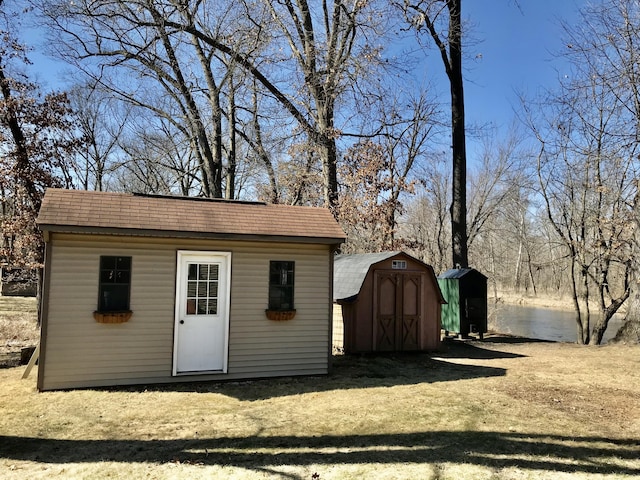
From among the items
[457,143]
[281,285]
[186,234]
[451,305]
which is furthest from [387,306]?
[457,143]

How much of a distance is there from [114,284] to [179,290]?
87 cm

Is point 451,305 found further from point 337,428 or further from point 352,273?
point 337,428

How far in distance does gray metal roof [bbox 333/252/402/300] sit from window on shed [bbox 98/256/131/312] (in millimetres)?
4210

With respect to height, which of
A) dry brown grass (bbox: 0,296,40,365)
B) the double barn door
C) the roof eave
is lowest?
dry brown grass (bbox: 0,296,40,365)

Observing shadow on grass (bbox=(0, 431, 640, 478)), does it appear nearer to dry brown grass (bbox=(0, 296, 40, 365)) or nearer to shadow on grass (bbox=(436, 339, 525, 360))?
dry brown grass (bbox=(0, 296, 40, 365))

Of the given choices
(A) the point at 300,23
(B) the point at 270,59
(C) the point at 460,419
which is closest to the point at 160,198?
(C) the point at 460,419

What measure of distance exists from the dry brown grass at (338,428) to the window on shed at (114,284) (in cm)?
115

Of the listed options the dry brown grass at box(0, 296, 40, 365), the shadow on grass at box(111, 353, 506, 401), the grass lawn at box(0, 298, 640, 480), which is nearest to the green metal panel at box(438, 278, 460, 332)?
the shadow on grass at box(111, 353, 506, 401)

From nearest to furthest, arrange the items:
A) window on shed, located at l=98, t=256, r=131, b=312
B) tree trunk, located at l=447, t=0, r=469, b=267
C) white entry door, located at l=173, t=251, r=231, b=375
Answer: window on shed, located at l=98, t=256, r=131, b=312 < white entry door, located at l=173, t=251, r=231, b=375 < tree trunk, located at l=447, t=0, r=469, b=267

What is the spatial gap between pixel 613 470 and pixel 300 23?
14.5m

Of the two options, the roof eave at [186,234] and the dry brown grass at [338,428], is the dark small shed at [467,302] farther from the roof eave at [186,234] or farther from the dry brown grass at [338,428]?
the roof eave at [186,234]

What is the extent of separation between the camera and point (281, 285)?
24.2 ft

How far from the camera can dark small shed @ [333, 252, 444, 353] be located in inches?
367

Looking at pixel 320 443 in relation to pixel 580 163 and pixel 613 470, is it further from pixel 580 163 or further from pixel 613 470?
pixel 580 163
